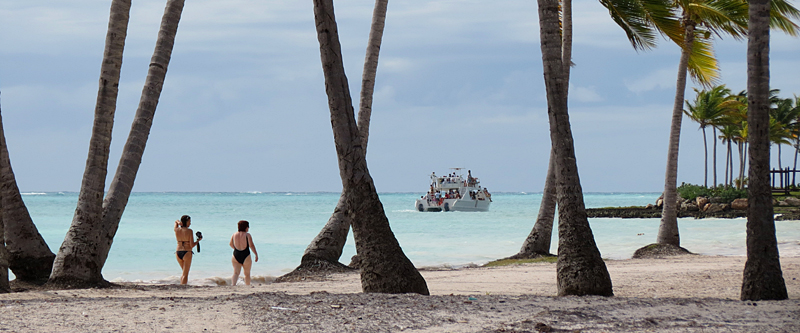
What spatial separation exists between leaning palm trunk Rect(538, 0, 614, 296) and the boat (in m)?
46.5

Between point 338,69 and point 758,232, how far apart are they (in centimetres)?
480

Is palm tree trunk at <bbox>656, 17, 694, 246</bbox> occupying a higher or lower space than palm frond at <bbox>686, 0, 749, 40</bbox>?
lower

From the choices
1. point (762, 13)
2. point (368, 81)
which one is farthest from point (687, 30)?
point (762, 13)

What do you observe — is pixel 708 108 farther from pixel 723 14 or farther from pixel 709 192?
pixel 723 14

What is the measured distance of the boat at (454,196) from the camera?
54.4 m

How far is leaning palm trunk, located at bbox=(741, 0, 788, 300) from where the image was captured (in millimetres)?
6570

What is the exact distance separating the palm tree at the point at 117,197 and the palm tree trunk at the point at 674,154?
12.1 meters

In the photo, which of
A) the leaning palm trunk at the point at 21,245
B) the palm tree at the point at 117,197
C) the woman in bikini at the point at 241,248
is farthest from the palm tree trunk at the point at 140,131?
the woman in bikini at the point at 241,248

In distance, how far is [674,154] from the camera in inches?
635

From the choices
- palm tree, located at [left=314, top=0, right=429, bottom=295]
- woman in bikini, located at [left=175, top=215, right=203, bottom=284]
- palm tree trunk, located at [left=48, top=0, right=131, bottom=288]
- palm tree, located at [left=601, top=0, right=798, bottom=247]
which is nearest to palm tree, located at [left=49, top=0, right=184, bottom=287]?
palm tree trunk, located at [left=48, top=0, right=131, bottom=288]

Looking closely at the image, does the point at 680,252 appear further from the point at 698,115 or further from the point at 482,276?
the point at 698,115

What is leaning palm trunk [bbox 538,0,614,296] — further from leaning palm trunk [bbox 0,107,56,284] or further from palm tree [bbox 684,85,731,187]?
palm tree [bbox 684,85,731,187]

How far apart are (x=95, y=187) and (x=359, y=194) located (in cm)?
402

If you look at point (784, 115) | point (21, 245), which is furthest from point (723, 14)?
point (784, 115)
